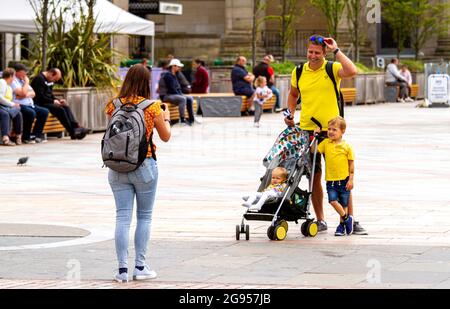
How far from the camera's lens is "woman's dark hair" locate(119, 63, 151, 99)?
31.0 ft

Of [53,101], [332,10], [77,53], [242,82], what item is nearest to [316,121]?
[53,101]

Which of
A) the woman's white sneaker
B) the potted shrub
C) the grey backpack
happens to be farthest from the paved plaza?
the potted shrub

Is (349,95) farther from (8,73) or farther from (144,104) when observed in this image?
Result: (144,104)

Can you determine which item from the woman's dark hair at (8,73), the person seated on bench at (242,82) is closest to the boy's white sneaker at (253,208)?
the woman's dark hair at (8,73)

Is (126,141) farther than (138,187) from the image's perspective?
No

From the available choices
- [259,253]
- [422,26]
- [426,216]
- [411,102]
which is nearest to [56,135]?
[426,216]

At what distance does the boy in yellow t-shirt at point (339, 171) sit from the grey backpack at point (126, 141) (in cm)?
270

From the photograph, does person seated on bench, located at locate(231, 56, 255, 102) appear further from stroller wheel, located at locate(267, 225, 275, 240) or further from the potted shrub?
stroller wheel, located at locate(267, 225, 275, 240)

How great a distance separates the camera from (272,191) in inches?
444

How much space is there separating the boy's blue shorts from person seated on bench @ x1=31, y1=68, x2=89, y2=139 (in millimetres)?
12347

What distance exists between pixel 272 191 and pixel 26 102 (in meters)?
12.2

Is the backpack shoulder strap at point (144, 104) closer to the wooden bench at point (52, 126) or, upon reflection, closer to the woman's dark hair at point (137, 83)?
the woman's dark hair at point (137, 83)

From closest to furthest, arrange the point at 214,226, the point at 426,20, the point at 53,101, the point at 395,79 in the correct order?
the point at 214,226 < the point at 53,101 < the point at 395,79 < the point at 426,20

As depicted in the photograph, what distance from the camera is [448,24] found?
53812mm
